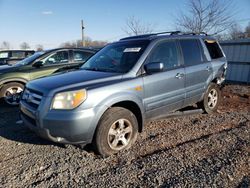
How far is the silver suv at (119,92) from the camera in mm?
3104

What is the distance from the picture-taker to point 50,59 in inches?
283

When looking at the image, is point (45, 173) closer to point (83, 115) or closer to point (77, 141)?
point (77, 141)

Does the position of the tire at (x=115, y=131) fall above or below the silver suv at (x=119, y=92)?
below

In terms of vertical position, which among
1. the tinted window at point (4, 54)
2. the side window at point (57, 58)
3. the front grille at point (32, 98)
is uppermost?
the tinted window at point (4, 54)

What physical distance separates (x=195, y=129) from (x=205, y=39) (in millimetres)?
2202

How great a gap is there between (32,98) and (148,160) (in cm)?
198

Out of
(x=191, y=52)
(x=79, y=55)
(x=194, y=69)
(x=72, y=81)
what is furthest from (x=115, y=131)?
(x=79, y=55)

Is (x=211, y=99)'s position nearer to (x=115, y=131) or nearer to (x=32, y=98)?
(x=115, y=131)

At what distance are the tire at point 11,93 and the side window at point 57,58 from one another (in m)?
1.13

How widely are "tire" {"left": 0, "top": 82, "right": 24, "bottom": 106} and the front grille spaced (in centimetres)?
308

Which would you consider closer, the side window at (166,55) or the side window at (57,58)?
the side window at (166,55)

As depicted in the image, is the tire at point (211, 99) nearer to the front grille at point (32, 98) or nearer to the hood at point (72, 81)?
the hood at point (72, 81)

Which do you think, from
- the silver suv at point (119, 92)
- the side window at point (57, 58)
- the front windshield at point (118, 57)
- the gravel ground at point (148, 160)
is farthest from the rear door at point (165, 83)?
the side window at point (57, 58)

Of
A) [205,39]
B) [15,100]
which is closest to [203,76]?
[205,39]
